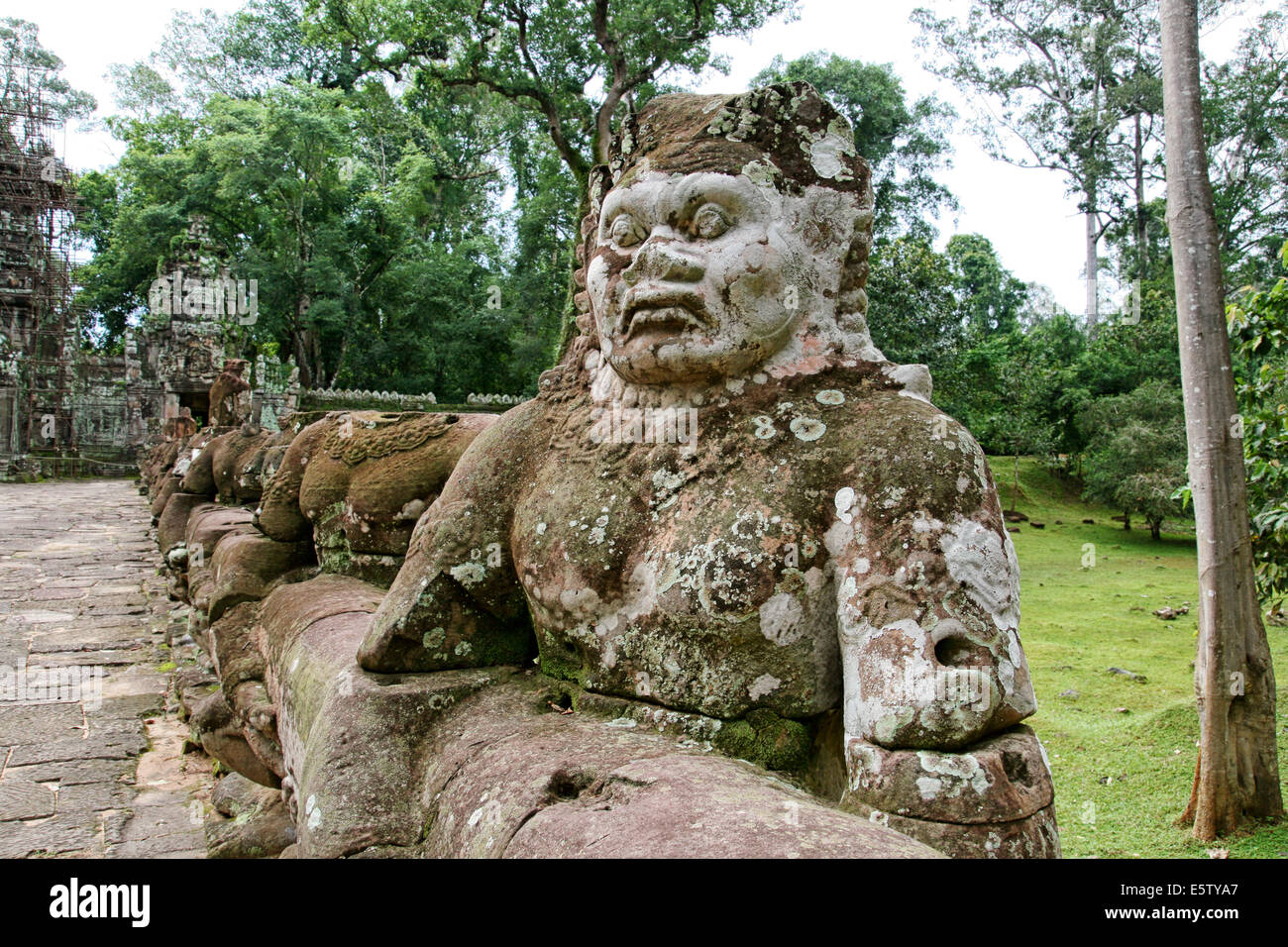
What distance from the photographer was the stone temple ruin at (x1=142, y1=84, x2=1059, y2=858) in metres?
1.54

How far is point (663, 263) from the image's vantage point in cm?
188

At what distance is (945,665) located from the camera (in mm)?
1574

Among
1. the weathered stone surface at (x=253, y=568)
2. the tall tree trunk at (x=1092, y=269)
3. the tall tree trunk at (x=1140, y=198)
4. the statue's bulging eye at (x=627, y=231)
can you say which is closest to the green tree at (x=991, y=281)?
the tall tree trunk at (x=1092, y=269)

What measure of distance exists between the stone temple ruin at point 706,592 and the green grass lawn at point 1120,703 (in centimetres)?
290

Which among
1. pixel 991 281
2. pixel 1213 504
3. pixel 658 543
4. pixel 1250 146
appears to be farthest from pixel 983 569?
pixel 991 281

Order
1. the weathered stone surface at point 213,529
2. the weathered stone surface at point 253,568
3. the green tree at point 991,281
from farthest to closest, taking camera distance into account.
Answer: the green tree at point 991,281
the weathered stone surface at point 213,529
the weathered stone surface at point 253,568

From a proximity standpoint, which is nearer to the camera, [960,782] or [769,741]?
[960,782]

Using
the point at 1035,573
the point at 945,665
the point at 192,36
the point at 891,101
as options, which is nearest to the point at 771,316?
the point at 945,665

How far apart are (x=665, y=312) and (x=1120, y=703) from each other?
218 inches

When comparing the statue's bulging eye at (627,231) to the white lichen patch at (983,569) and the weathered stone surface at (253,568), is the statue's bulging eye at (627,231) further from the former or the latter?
the weathered stone surface at (253,568)

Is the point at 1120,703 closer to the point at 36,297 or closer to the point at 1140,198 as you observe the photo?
the point at 1140,198

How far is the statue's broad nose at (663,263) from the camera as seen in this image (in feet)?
6.13

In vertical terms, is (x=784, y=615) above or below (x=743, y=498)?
below

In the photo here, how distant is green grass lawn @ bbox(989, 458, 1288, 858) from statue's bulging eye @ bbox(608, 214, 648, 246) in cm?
337
